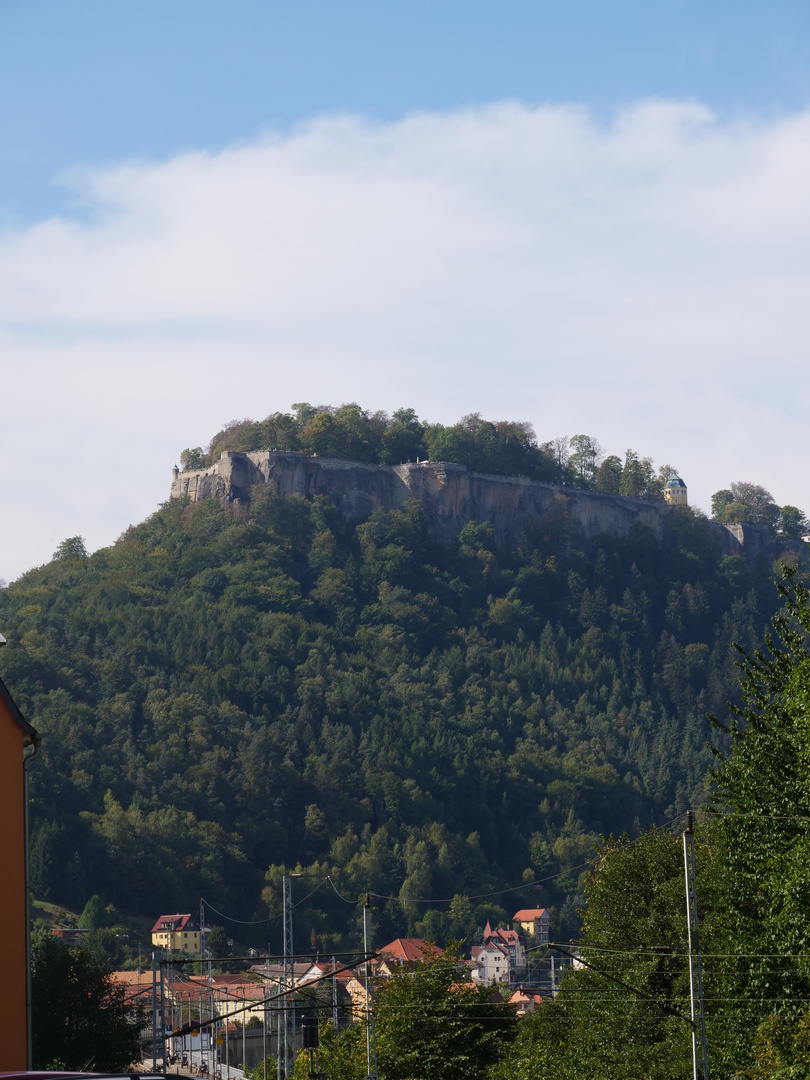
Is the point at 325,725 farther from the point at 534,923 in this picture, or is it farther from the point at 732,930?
the point at 732,930

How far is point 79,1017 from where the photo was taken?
170 ft

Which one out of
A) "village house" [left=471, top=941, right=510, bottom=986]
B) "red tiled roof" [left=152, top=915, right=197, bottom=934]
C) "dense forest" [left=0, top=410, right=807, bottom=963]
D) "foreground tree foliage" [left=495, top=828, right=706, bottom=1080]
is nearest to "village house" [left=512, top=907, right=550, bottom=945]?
"dense forest" [left=0, top=410, right=807, bottom=963]

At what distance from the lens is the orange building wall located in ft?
66.5

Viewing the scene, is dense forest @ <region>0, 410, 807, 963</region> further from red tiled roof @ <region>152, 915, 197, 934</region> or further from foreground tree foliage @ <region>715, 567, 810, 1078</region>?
foreground tree foliage @ <region>715, 567, 810, 1078</region>

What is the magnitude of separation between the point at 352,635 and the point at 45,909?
67.5 metres

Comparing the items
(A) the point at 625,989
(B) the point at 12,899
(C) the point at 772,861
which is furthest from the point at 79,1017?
(B) the point at 12,899

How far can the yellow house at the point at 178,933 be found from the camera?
125 metres

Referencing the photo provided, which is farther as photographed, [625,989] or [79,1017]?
[79,1017]

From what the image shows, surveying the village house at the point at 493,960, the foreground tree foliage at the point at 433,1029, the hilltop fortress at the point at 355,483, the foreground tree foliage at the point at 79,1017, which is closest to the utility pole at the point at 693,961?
the foreground tree foliage at the point at 433,1029

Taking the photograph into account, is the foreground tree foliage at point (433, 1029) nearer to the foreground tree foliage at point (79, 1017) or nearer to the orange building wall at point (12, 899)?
the foreground tree foliage at point (79, 1017)

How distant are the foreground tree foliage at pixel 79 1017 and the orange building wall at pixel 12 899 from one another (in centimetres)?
2976

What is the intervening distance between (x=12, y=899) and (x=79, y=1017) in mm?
33899

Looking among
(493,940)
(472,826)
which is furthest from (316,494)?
(493,940)

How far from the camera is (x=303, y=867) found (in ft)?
487
